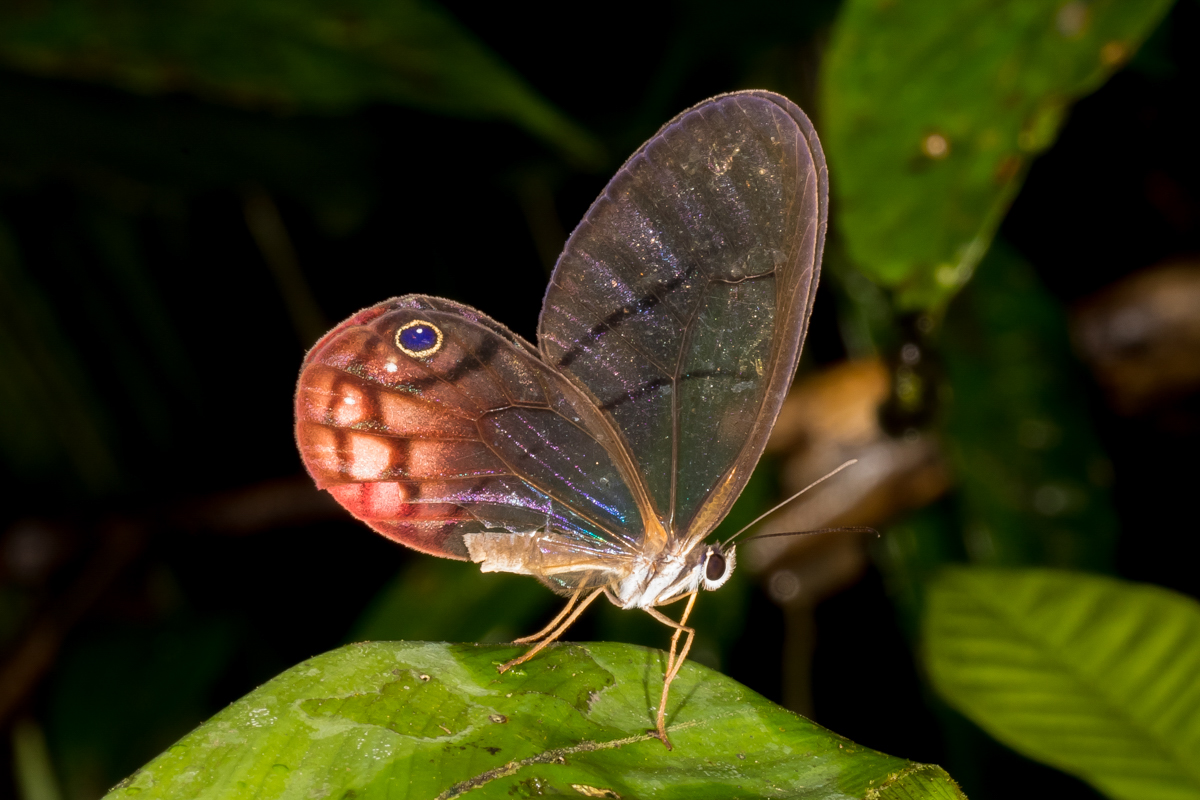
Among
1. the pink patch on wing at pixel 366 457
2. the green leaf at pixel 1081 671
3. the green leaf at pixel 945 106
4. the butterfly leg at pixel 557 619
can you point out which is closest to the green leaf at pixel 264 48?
the green leaf at pixel 945 106

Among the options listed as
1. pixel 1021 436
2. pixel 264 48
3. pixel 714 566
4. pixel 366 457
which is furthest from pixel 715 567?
pixel 264 48

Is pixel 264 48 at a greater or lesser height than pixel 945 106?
greater

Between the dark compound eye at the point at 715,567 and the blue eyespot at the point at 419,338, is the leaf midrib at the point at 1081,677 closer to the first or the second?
the dark compound eye at the point at 715,567

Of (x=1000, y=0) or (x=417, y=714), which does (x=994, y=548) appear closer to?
(x=1000, y=0)

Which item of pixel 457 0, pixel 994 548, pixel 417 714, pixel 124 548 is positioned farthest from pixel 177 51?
pixel 994 548

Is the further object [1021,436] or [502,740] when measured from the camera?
[1021,436]

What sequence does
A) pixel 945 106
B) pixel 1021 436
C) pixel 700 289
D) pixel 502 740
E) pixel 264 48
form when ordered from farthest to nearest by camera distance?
pixel 1021 436 → pixel 264 48 → pixel 945 106 → pixel 700 289 → pixel 502 740

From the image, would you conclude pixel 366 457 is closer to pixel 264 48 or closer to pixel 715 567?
pixel 715 567

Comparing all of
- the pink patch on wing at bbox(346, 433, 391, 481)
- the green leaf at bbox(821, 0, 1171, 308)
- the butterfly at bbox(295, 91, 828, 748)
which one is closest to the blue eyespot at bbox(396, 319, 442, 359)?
the butterfly at bbox(295, 91, 828, 748)
